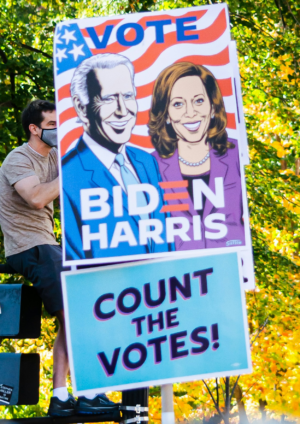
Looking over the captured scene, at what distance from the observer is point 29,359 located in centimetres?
245

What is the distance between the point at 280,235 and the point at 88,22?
6.40 metres

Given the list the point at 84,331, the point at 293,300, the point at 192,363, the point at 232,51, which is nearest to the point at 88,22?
the point at 232,51

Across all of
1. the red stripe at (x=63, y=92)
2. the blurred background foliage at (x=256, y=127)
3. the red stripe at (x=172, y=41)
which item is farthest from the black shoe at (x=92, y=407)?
the blurred background foliage at (x=256, y=127)

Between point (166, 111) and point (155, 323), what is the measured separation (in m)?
0.73

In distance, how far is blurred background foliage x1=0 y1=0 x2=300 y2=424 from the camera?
5.71m

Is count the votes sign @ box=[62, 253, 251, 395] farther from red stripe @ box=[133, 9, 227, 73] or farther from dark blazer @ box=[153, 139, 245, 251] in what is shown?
red stripe @ box=[133, 9, 227, 73]

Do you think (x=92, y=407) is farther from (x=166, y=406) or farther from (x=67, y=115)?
(x=67, y=115)

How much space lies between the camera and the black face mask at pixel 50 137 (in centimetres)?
262

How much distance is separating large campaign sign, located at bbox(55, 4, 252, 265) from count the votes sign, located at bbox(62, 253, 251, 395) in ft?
0.30

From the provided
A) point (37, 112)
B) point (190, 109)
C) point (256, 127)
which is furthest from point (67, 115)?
point (256, 127)

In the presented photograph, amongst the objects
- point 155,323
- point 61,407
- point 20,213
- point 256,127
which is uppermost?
point 256,127

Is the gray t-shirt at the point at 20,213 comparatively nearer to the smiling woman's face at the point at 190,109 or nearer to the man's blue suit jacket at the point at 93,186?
the man's blue suit jacket at the point at 93,186

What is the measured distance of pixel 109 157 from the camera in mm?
2029

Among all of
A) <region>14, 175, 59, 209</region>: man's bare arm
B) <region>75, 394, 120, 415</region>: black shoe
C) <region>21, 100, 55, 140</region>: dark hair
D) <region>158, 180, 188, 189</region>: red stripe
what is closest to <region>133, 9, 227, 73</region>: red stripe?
<region>158, 180, 188, 189</region>: red stripe
